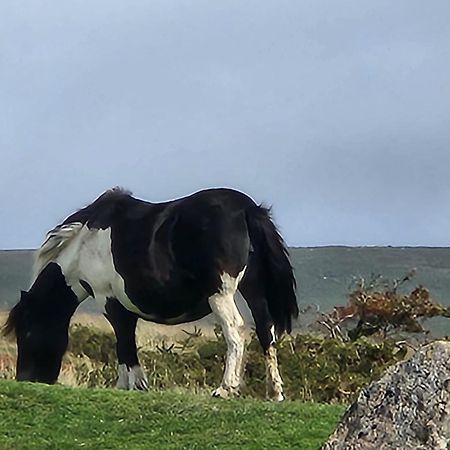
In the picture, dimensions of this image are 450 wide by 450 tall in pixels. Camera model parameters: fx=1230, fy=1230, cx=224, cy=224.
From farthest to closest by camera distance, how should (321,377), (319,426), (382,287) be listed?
(382,287)
(321,377)
(319,426)

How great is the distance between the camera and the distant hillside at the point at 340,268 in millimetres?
24844

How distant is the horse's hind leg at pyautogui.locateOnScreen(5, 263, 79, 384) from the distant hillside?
9.20 meters

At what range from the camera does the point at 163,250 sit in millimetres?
12930

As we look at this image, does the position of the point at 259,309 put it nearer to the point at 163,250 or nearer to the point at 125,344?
the point at 163,250

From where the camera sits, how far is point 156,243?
12.9 metres

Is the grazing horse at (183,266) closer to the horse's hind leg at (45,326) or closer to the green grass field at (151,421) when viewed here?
the horse's hind leg at (45,326)

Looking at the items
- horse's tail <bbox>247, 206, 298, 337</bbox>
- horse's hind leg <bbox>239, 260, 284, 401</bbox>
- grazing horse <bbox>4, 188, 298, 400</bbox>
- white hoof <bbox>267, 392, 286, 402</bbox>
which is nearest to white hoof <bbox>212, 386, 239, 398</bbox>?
grazing horse <bbox>4, 188, 298, 400</bbox>

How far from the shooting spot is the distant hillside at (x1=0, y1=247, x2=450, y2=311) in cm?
2484

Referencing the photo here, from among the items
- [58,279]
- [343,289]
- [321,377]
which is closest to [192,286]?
[58,279]

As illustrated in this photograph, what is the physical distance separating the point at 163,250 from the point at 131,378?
146cm

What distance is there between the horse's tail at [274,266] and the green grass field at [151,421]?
5.42 feet

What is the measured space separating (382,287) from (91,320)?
18.0ft

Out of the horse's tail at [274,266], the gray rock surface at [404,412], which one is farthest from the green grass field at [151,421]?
the gray rock surface at [404,412]

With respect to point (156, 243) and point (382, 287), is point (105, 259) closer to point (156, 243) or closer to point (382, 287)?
point (156, 243)
